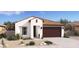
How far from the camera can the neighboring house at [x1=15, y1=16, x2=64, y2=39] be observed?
3250 millimetres

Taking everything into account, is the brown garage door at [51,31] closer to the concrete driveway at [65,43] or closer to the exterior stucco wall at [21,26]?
the concrete driveway at [65,43]

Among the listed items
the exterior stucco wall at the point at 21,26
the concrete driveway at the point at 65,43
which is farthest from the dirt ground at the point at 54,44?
the exterior stucco wall at the point at 21,26

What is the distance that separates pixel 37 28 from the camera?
3.25m

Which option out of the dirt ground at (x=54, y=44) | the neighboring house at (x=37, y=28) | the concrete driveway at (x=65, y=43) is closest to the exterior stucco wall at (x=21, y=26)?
the neighboring house at (x=37, y=28)

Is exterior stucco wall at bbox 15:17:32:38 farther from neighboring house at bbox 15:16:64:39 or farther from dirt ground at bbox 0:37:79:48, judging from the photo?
dirt ground at bbox 0:37:79:48

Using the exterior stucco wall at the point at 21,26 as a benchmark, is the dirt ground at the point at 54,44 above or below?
below

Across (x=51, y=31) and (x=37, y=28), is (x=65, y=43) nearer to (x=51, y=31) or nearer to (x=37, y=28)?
(x=51, y=31)

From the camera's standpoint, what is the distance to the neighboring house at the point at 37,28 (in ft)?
10.7

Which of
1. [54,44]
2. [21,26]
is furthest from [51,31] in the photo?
[21,26]

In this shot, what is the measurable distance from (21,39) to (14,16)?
0.92 ft
